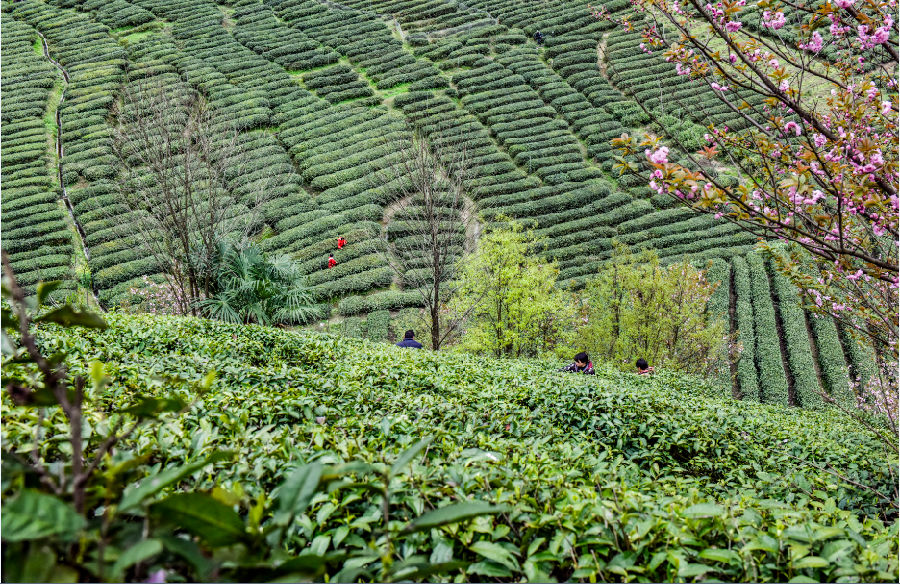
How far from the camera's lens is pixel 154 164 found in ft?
34.7

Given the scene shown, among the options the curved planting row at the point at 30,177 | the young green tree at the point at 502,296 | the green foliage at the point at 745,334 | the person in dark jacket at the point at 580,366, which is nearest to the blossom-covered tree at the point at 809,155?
the person in dark jacket at the point at 580,366

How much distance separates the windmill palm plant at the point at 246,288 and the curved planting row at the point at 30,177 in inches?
342

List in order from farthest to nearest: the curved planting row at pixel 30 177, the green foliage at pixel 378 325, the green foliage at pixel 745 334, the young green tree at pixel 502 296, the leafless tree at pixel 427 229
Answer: the curved planting row at pixel 30 177 < the green foliage at pixel 378 325 < the green foliage at pixel 745 334 < the leafless tree at pixel 427 229 < the young green tree at pixel 502 296

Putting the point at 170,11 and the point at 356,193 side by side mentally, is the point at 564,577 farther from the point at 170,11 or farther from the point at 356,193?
the point at 170,11

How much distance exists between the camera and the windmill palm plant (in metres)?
11.4

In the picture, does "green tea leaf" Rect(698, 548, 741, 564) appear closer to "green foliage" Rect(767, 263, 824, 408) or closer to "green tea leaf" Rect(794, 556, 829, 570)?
"green tea leaf" Rect(794, 556, 829, 570)

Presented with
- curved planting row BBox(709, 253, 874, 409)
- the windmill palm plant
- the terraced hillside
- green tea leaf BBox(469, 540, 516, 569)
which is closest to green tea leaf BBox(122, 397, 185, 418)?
green tea leaf BBox(469, 540, 516, 569)

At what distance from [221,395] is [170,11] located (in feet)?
145

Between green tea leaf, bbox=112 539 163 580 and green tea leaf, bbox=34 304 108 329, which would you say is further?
green tea leaf, bbox=34 304 108 329

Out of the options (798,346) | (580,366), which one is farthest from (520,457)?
(798,346)

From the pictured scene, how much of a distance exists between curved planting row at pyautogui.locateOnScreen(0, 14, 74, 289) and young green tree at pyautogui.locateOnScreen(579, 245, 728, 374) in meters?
17.9

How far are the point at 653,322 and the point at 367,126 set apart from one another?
19.5 meters

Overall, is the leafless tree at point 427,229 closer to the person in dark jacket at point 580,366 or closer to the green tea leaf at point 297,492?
the person in dark jacket at point 580,366

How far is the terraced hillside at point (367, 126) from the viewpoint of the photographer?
19172mm
